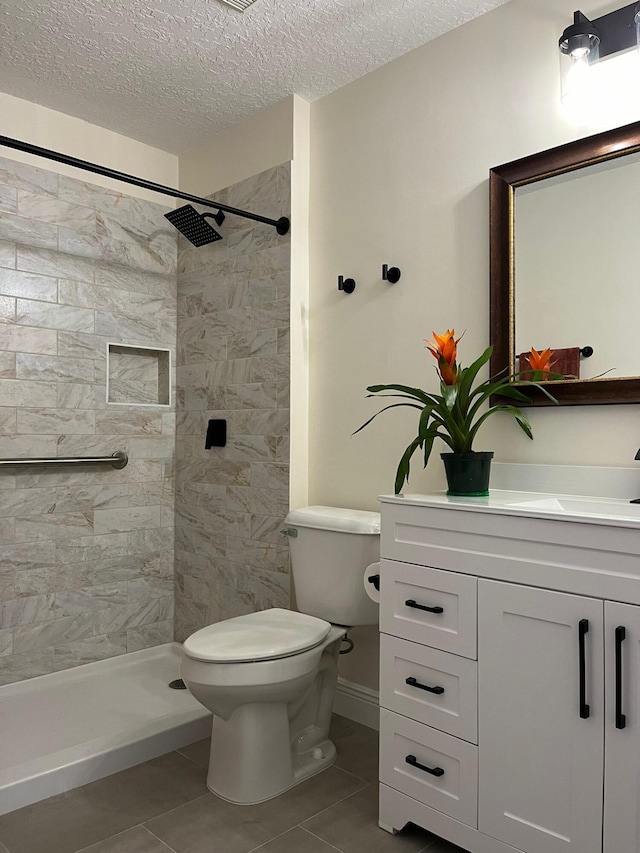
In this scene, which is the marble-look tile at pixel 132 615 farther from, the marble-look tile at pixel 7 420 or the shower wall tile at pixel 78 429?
the marble-look tile at pixel 7 420

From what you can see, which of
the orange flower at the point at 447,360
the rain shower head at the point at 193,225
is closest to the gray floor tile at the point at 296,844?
the orange flower at the point at 447,360

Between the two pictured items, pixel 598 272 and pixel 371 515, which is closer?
pixel 598 272

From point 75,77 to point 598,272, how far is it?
2.03 m

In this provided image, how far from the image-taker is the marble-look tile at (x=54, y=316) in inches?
105

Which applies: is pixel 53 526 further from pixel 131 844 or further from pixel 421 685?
pixel 421 685

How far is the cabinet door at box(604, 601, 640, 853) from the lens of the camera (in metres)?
1.33

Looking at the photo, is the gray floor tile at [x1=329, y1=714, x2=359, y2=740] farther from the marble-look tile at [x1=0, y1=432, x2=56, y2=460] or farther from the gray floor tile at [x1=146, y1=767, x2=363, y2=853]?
the marble-look tile at [x1=0, y1=432, x2=56, y2=460]

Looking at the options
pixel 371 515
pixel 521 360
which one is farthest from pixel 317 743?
pixel 521 360

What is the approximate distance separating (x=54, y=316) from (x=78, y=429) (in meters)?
0.48

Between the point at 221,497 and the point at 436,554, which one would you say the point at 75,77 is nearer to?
the point at 221,497

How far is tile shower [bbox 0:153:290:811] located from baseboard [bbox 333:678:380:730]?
1.32 ft

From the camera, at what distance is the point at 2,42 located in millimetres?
2283

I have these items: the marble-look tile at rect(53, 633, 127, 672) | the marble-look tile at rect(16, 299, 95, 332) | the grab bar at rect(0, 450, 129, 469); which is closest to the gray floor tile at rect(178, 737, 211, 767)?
the marble-look tile at rect(53, 633, 127, 672)

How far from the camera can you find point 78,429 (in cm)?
285
